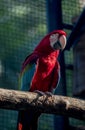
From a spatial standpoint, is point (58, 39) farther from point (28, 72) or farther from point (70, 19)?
point (70, 19)

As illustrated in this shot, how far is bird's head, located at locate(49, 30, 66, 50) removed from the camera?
1.44 m

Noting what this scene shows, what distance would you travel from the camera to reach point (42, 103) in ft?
3.59

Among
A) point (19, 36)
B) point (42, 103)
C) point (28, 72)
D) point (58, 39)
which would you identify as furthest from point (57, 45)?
point (19, 36)

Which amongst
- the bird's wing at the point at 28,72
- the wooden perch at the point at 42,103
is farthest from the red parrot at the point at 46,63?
the wooden perch at the point at 42,103

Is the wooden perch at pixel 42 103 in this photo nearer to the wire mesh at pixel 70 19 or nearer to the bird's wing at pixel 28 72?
the bird's wing at pixel 28 72

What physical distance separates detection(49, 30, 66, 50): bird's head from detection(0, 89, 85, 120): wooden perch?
0.37m

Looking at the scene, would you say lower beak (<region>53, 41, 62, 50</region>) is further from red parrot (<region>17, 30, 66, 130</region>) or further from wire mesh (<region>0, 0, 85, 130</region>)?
wire mesh (<region>0, 0, 85, 130</region>)

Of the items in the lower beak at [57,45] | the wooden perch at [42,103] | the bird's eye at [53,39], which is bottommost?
the wooden perch at [42,103]

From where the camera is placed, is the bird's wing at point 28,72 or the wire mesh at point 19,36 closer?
the bird's wing at point 28,72

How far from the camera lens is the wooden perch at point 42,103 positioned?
103 cm

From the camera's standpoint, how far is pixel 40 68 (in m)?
1.41

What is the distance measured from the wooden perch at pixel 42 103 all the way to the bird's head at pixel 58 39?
368 mm

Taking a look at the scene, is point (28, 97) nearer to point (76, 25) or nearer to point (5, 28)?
point (76, 25)

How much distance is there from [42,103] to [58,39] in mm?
422
